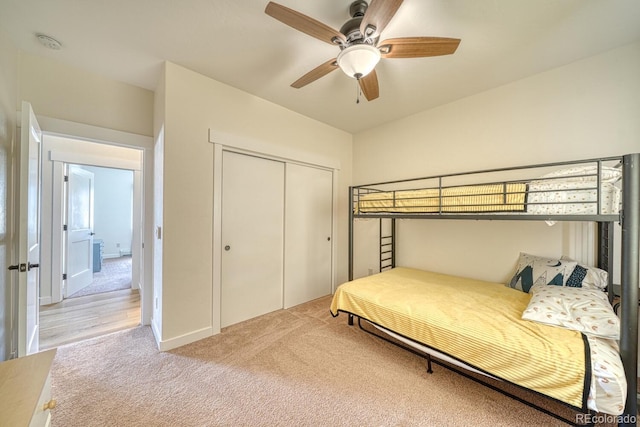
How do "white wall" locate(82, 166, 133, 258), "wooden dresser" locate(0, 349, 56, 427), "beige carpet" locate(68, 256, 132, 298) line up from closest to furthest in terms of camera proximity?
"wooden dresser" locate(0, 349, 56, 427) → "beige carpet" locate(68, 256, 132, 298) → "white wall" locate(82, 166, 133, 258)

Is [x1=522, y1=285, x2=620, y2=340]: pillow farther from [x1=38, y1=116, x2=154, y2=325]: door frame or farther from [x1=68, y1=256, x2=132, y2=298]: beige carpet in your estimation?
[x1=68, y1=256, x2=132, y2=298]: beige carpet

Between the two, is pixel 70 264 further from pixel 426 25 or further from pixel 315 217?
pixel 426 25

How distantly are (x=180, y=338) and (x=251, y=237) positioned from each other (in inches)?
45.6

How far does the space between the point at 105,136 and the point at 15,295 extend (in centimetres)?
152

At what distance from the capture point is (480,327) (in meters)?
1.51

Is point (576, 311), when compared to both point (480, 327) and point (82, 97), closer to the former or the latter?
point (480, 327)

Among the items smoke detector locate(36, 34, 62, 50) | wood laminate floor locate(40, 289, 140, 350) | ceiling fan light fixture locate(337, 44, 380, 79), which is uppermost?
smoke detector locate(36, 34, 62, 50)

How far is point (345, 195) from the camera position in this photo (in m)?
3.75

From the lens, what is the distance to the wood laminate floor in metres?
2.36

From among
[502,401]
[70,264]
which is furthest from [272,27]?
[70,264]

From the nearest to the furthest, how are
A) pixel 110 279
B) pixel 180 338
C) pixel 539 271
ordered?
pixel 539 271 < pixel 180 338 < pixel 110 279

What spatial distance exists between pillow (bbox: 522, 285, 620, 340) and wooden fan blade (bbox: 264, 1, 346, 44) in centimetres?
219

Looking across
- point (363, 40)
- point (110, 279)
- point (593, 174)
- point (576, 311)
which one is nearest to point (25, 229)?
point (363, 40)

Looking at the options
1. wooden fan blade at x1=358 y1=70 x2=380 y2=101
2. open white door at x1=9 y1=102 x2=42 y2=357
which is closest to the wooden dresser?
open white door at x1=9 y1=102 x2=42 y2=357
